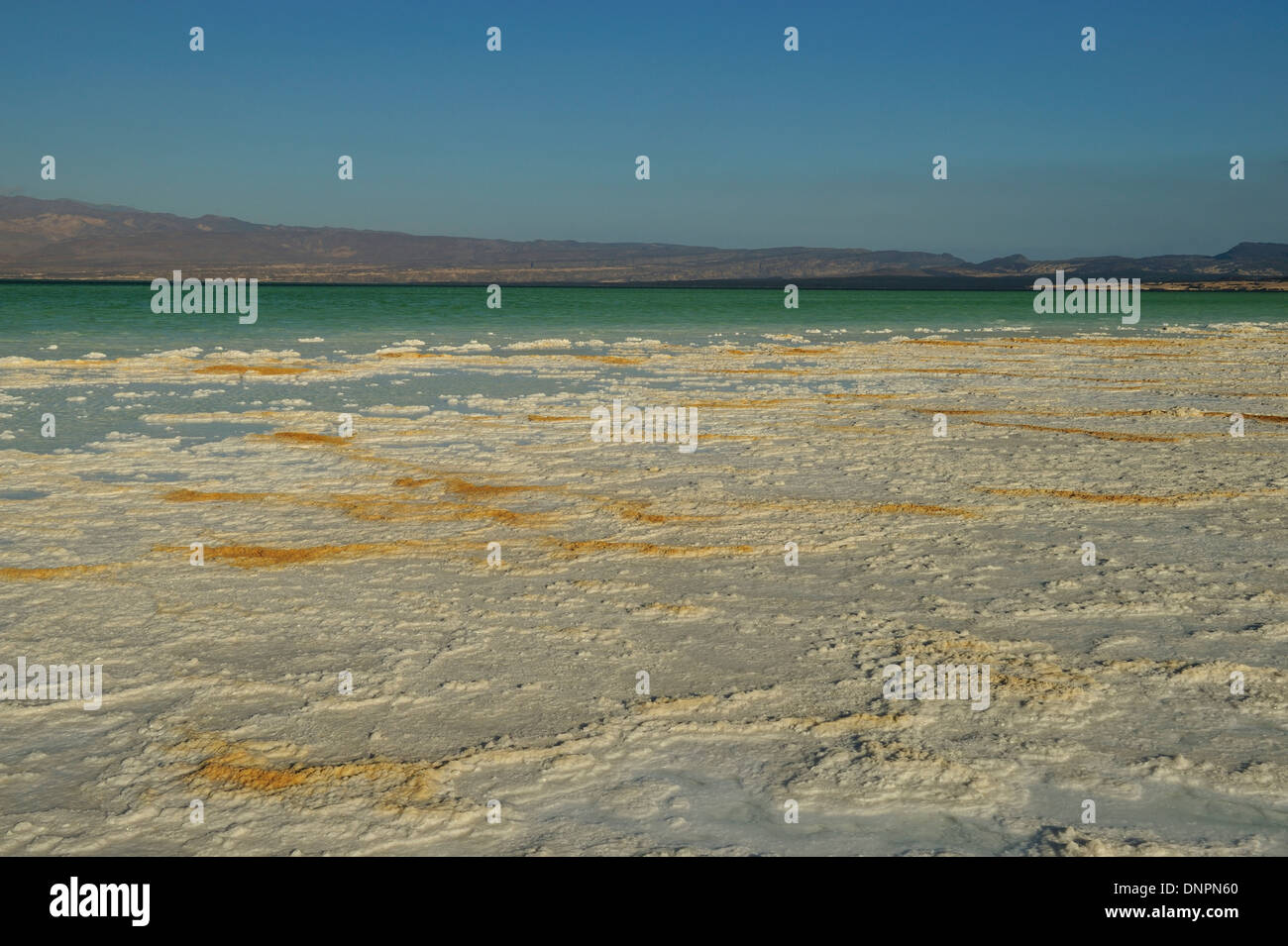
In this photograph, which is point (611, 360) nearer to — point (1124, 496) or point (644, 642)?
point (1124, 496)

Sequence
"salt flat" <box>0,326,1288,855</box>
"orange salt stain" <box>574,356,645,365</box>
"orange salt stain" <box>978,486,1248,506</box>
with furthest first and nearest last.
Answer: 1. "orange salt stain" <box>574,356,645,365</box>
2. "orange salt stain" <box>978,486,1248,506</box>
3. "salt flat" <box>0,326,1288,855</box>

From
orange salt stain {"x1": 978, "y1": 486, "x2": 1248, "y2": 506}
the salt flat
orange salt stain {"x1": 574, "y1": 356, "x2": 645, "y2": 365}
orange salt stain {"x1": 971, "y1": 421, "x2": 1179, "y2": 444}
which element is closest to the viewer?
the salt flat

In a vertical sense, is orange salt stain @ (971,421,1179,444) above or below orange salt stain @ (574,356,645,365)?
below

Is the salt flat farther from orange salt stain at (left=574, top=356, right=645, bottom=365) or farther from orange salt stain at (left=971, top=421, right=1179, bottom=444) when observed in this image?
orange salt stain at (left=574, top=356, right=645, bottom=365)

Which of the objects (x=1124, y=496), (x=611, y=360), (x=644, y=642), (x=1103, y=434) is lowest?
(x=644, y=642)

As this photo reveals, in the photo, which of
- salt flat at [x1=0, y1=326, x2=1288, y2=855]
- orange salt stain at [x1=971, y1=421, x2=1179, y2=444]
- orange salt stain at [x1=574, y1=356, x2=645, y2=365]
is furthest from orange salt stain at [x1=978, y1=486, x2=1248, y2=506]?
orange salt stain at [x1=574, y1=356, x2=645, y2=365]

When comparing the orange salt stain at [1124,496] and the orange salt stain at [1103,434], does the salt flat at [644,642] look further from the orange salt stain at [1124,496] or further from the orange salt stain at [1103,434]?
the orange salt stain at [1103,434]

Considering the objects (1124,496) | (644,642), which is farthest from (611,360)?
(644,642)

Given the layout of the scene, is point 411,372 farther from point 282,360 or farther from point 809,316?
point 809,316

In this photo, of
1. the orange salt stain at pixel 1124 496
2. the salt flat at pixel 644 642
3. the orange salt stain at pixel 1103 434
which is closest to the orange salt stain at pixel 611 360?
the orange salt stain at pixel 1103 434
